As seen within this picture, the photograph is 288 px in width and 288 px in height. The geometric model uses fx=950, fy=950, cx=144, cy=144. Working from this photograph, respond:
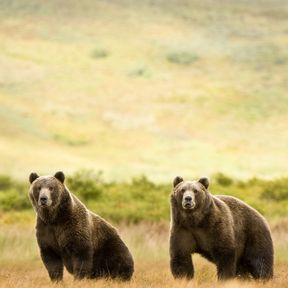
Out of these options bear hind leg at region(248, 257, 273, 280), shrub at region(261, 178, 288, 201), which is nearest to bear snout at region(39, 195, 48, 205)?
bear hind leg at region(248, 257, 273, 280)

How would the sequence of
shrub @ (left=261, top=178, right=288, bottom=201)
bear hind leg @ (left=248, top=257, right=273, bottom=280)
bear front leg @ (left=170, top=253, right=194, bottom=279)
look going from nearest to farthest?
bear front leg @ (left=170, top=253, right=194, bottom=279) < bear hind leg @ (left=248, top=257, right=273, bottom=280) < shrub @ (left=261, top=178, right=288, bottom=201)

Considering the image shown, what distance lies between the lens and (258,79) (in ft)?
196

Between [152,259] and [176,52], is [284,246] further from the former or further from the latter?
[176,52]

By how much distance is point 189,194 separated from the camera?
10.6 m

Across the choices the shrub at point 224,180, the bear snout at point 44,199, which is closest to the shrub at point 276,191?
the shrub at point 224,180

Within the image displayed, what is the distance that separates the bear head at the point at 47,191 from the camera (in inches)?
417

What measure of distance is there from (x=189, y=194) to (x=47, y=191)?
1594 millimetres

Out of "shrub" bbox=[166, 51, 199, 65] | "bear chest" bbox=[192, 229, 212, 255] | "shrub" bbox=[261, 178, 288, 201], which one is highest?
"bear chest" bbox=[192, 229, 212, 255]

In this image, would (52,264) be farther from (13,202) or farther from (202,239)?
(13,202)

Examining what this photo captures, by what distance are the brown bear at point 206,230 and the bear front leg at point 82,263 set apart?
97 centimetres

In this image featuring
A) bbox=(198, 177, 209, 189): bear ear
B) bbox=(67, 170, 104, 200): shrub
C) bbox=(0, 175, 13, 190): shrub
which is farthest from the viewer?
bbox=(0, 175, 13, 190): shrub

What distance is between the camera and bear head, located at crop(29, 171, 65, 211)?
34.8 feet

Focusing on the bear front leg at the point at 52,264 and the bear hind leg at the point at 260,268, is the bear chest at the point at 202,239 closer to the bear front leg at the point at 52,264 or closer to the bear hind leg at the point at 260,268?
the bear hind leg at the point at 260,268

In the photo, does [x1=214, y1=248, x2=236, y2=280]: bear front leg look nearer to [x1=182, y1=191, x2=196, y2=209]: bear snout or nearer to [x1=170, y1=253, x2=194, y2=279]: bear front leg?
[x1=170, y1=253, x2=194, y2=279]: bear front leg
